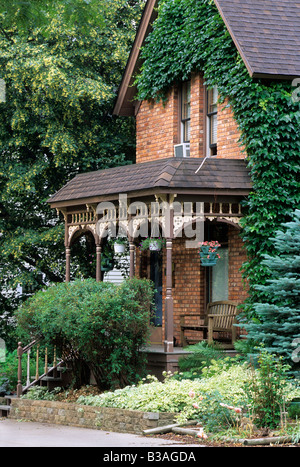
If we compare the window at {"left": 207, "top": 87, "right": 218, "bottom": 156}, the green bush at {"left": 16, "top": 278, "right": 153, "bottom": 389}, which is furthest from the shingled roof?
the green bush at {"left": 16, "top": 278, "right": 153, "bottom": 389}

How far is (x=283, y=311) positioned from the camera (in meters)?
14.4

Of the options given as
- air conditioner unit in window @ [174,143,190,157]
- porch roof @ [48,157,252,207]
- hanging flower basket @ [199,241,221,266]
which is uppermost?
air conditioner unit in window @ [174,143,190,157]

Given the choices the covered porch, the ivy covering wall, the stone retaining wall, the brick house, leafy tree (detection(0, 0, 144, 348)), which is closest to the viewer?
the stone retaining wall

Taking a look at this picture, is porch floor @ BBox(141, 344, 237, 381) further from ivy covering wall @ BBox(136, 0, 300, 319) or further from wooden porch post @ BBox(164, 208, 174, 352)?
ivy covering wall @ BBox(136, 0, 300, 319)

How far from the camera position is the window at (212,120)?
18859 mm

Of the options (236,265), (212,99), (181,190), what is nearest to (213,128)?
(212,99)

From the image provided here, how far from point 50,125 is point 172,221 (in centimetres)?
Result: 707

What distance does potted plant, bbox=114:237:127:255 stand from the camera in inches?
802

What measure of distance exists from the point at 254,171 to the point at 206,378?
14.2 feet

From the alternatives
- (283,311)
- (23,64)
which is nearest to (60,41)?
(23,64)

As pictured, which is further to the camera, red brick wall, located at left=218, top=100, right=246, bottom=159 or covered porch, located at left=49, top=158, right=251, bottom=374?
red brick wall, located at left=218, top=100, right=246, bottom=159

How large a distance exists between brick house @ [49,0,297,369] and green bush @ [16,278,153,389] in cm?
58

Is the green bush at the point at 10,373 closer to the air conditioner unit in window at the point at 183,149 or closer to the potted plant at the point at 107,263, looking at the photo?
the potted plant at the point at 107,263

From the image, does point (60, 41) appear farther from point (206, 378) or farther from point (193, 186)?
point (206, 378)
